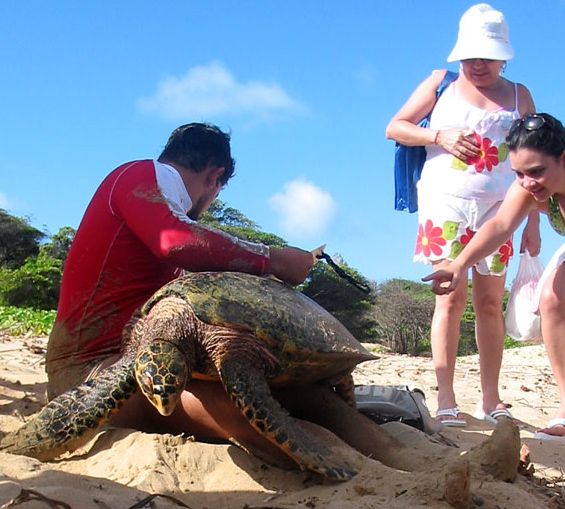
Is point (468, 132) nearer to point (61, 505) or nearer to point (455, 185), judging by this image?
point (455, 185)

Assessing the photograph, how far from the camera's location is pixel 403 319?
61.0 ft

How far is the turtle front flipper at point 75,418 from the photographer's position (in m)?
2.11

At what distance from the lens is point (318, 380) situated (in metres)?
2.57

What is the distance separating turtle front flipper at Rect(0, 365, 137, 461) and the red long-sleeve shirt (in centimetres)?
46

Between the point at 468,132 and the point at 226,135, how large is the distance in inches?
57.2

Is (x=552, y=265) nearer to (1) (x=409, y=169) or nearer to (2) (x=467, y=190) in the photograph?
(2) (x=467, y=190)

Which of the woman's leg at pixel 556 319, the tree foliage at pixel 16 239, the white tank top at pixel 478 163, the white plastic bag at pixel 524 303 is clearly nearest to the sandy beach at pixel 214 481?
the woman's leg at pixel 556 319

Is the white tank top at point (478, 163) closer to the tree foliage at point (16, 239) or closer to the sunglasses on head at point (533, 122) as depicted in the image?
the sunglasses on head at point (533, 122)

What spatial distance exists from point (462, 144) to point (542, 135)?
570 millimetres

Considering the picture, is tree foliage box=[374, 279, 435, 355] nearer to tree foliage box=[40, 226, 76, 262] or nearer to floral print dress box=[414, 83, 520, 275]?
tree foliage box=[40, 226, 76, 262]

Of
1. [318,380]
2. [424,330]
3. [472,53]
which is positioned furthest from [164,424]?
[424,330]

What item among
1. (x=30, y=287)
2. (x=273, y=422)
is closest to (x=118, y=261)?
(x=273, y=422)

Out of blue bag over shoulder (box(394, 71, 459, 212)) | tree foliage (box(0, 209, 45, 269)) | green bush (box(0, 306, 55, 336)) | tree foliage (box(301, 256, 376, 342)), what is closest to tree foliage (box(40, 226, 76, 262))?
tree foliage (box(0, 209, 45, 269))

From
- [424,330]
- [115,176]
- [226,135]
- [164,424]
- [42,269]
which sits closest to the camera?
[164,424]
